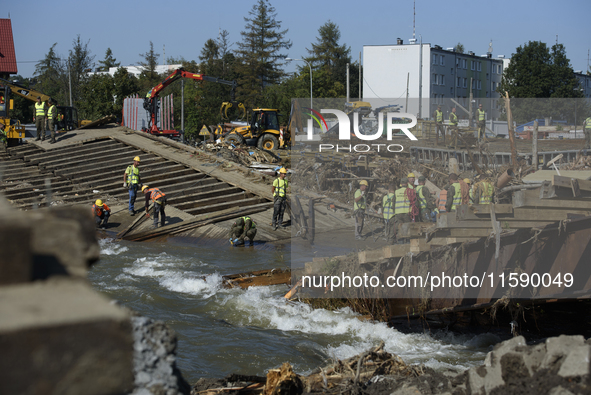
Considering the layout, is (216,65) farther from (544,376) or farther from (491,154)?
(544,376)

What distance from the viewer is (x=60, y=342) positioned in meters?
1.51

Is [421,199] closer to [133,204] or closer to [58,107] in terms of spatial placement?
[133,204]

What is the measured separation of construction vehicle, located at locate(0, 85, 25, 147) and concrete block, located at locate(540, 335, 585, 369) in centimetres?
2658

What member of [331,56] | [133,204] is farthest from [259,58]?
[133,204]

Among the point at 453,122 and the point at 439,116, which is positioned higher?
the point at 439,116

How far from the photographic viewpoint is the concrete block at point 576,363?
9.62 ft

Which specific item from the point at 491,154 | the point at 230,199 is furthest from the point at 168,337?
the point at 230,199

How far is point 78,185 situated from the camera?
66.3 feet

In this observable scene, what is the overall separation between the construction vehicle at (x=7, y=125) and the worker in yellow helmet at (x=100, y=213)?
11.5m

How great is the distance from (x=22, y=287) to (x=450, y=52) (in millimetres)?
63631

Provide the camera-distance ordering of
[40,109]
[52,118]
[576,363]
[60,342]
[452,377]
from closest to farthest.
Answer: [60,342], [576,363], [452,377], [40,109], [52,118]

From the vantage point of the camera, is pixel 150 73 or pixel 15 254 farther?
pixel 150 73

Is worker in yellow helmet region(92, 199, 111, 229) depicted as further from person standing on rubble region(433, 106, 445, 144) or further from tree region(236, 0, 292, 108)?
tree region(236, 0, 292, 108)

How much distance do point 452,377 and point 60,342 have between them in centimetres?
416
